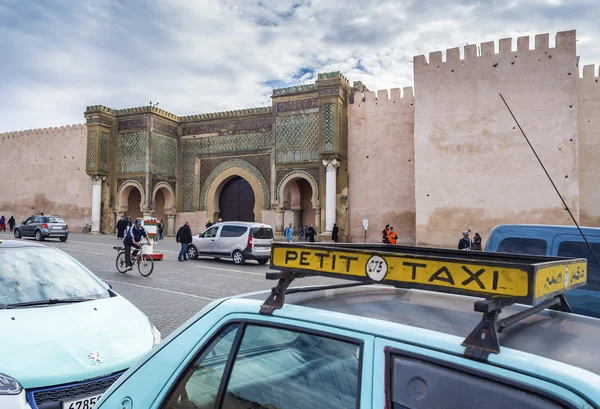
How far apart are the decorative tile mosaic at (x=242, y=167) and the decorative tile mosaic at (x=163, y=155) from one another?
2472 mm

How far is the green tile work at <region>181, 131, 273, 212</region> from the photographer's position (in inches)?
909

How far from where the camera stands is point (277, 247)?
165cm

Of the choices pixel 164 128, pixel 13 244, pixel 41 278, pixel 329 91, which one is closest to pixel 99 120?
pixel 164 128

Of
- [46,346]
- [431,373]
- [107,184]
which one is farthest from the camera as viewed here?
[107,184]

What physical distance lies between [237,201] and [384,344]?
77.6 feet

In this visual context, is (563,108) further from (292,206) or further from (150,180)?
(150,180)

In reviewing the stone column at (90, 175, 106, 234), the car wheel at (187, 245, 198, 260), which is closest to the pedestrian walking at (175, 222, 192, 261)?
the car wheel at (187, 245, 198, 260)

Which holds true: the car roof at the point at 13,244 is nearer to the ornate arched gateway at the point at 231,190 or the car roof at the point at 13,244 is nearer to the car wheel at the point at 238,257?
the car wheel at the point at 238,257

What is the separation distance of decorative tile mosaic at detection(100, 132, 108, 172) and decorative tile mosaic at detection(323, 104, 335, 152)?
13568mm

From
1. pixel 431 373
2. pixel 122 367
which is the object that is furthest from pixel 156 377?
pixel 122 367

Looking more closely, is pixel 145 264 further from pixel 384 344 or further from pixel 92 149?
pixel 92 149

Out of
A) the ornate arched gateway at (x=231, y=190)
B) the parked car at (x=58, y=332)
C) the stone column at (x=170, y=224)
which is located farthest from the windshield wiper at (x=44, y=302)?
the stone column at (x=170, y=224)

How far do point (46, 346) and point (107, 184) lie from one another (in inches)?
983

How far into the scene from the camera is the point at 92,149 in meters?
25.3
